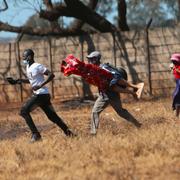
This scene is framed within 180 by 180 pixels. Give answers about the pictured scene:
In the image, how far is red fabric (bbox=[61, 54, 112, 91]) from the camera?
34.6ft

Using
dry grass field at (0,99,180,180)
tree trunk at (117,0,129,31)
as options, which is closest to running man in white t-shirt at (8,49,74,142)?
dry grass field at (0,99,180,180)

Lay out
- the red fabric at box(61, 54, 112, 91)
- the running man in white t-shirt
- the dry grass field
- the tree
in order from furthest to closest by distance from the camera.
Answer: the tree → the running man in white t-shirt → the red fabric at box(61, 54, 112, 91) → the dry grass field

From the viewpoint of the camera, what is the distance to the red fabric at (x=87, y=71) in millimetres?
10531

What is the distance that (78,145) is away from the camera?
9.06m

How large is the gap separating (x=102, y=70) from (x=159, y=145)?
8.72 ft

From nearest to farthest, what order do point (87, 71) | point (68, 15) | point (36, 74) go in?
point (87, 71) < point (36, 74) < point (68, 15)

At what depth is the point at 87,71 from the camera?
10555 mm

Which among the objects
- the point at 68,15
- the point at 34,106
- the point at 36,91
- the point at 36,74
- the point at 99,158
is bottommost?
the point at 99,158

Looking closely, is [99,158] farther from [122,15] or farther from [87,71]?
[122,15]

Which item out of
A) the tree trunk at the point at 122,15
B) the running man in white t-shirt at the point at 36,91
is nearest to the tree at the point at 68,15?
the tree trunk at the point at 122,15

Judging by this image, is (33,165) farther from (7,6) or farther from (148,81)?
(7,6)

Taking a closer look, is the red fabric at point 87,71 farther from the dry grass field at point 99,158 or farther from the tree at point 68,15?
the tree at point 68,15

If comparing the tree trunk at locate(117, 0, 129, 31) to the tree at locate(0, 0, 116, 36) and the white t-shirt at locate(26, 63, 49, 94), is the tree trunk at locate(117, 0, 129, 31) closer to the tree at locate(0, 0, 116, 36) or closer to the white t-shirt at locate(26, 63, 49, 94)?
the tree at locate(0, 0, 116, 36)

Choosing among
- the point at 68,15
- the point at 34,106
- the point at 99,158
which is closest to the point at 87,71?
the point at 34,106
